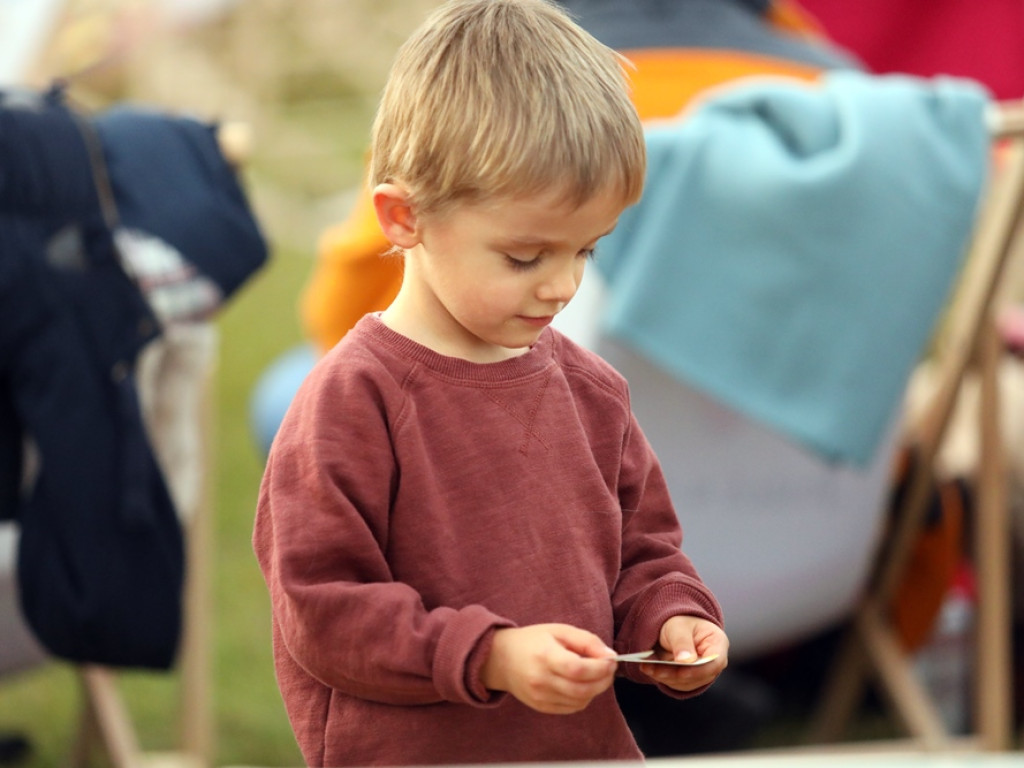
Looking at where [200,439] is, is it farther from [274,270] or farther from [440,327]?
[274,270]

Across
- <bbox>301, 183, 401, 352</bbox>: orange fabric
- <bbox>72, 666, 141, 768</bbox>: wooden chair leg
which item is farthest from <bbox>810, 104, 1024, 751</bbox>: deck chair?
<bbox>72, 666, 141, 768</bbox>: wooden chair leg

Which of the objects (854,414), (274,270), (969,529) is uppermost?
(854,414)

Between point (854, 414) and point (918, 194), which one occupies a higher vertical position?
point (918, 194)

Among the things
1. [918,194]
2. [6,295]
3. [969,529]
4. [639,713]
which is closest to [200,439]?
[6,295]

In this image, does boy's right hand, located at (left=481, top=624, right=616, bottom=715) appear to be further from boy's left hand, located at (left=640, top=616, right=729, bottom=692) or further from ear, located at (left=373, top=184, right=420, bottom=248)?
ear, located at (left=373, top=184, right=420, bottom=248)

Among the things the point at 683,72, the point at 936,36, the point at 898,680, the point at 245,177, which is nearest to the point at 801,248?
the point at 683,72

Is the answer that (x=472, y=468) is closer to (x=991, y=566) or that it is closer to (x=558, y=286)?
(x=558, y=286)

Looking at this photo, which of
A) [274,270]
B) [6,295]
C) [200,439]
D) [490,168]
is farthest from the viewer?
[274,270]

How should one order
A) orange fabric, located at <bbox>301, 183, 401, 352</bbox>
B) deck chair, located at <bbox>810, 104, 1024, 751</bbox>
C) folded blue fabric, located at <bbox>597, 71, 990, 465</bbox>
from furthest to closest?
deck chair, located at <bbox>810, 104, 1024, 751</bbox> → orange fabric, located at <bbox>301, 183, 401, 352</bbox> → folded blue fabric, located at <bbox>597, 71, 990, 465</bbox>

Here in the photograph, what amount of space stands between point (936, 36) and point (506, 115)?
2464mm

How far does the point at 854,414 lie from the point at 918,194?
0.82 feet

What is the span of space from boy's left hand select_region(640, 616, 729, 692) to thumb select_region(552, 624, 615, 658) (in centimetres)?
7

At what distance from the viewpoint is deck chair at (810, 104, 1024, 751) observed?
1.80m

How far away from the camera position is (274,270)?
503 centimetres
